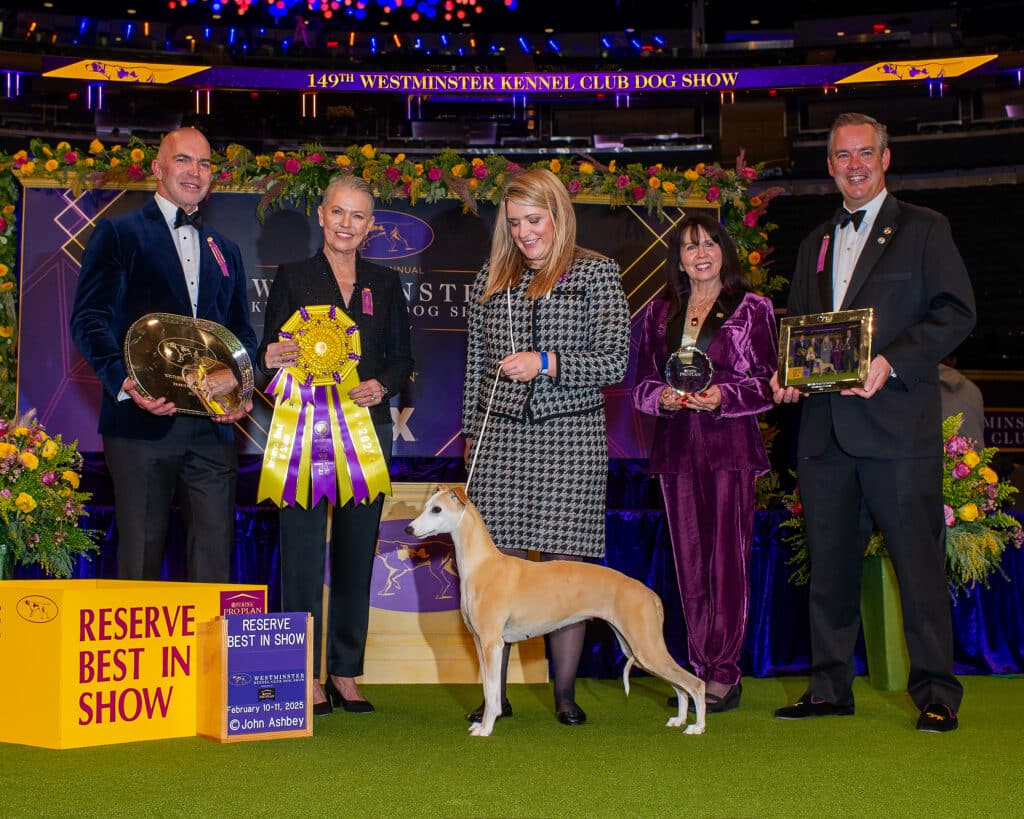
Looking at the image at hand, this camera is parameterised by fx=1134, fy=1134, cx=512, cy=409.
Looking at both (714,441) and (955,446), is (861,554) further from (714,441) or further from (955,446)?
(955,446)

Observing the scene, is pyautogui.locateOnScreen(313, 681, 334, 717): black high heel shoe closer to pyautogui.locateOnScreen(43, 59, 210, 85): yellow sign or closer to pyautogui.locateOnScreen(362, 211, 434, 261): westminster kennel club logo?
pyautogui.locateOnScreen(362, 211, 434, 261): westminster kennel club logo

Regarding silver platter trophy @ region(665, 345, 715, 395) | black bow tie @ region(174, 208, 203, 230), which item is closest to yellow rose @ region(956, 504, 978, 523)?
silver platter trophy @ region(665, 345, 715, 395)

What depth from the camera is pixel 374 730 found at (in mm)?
3588

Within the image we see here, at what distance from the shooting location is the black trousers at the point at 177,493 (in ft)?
12.2

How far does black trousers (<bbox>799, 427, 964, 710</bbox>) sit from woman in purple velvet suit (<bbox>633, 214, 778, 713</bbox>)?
25 centimetres

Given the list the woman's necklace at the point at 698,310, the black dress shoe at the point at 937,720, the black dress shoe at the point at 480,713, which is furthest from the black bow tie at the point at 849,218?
the black dress shoe at the point at 480,713

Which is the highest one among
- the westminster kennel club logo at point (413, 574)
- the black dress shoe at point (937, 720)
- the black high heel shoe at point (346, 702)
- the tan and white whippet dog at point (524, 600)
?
the tan and white whippet dog at point (524, 600)

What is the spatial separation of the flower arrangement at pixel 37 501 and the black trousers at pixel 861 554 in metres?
2.87

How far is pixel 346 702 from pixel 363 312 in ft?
4.46

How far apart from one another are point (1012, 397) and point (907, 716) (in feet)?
25.6

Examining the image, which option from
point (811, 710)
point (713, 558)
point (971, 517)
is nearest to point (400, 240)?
point (713, 558)

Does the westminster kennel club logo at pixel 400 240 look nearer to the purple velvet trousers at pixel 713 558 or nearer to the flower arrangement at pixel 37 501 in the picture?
the flower arrangement at pixel 37 501

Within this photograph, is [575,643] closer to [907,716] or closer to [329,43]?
[907,716]

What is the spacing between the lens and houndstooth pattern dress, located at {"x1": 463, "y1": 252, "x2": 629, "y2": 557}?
3709 mm
